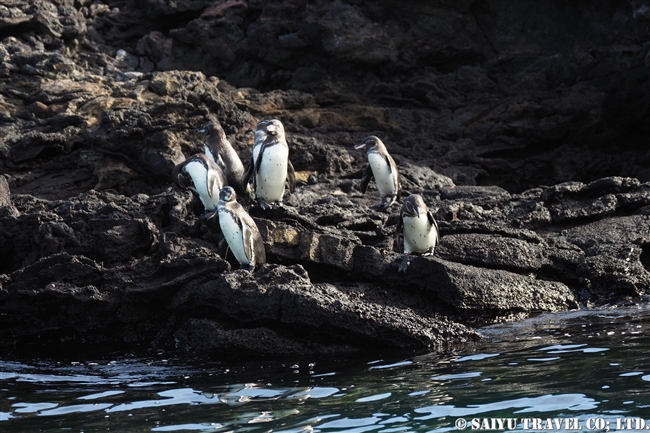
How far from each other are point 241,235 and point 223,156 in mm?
3038

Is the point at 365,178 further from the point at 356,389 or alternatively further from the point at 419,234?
the point at 356,389

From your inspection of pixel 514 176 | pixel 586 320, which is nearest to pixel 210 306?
pixel 586 320

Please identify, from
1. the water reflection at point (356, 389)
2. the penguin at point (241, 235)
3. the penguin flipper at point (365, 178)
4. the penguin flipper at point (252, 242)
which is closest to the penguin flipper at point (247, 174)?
the penguin at point (241, 235)

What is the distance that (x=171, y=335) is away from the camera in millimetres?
9492

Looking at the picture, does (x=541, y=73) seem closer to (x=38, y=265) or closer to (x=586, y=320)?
(x=586, y=320)

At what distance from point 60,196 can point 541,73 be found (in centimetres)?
979

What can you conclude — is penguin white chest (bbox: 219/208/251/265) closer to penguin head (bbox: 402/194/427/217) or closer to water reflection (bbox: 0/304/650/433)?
water reflection (bbox: 0/304/650/433)

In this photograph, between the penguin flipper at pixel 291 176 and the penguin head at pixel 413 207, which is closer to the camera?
the penguin head at pixel 413 207

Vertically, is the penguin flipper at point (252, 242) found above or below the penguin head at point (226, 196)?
below

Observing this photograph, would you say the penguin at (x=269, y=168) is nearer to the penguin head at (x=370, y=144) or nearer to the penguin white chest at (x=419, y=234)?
the penguin white chest at (x=419, y=234)

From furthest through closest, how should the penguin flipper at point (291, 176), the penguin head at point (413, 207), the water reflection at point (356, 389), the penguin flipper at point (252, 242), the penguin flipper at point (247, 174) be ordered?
the penguin flipper at point (291, 176) < the penguin flipper at point (247, 174) < the penguin head at point (413, 207) < the penguin flipper at point (252, 242) < the water reflection at point (356, 389)

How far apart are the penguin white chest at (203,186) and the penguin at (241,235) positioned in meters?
1.12

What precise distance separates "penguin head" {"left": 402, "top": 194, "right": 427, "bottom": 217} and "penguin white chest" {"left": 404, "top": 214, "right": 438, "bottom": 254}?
0.19 feet

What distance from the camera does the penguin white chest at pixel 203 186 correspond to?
430 inches
